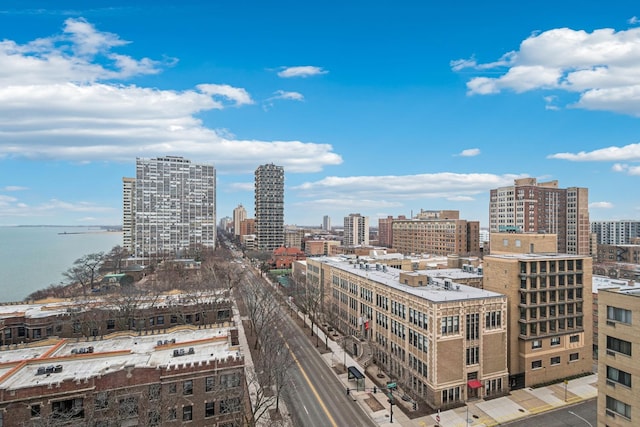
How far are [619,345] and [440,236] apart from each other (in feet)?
469

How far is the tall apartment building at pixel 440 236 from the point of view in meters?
158

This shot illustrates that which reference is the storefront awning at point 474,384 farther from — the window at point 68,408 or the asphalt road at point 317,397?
the window at point 68,408

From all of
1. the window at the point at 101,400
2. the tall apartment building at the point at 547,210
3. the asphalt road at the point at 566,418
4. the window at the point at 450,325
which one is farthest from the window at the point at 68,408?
the tall apartment building at the point at 547,210

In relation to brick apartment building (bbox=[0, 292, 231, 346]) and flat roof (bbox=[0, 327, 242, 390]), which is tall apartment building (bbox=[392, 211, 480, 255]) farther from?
flat roof (bbox=[0, 327, 242, 390])

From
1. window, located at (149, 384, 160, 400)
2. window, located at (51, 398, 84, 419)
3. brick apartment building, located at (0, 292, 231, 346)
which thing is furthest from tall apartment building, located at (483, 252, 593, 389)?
window, located at (51, 398, 84, 419)

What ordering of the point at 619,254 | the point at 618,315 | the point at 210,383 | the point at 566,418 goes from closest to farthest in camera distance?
the point at 618,315, the point at 210,383, the point at 566,418, the point at 619,254

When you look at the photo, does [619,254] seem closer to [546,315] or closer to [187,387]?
[546,315]

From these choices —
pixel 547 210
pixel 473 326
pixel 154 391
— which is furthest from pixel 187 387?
pixel 547 210

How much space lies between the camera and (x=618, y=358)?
27188 mm

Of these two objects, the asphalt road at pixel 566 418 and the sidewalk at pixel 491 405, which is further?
the sidewalk at pixel 491 405

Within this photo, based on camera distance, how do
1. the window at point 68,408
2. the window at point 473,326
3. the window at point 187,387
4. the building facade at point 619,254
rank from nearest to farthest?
the window at point 68,408 < the window at point 187,387 < the window at point 473,326 < the building facade at point 619,254

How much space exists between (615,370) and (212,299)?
2564 inches

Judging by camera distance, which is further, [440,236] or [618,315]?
[440,236]

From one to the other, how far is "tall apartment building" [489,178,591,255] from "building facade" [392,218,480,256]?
13.1 meters
